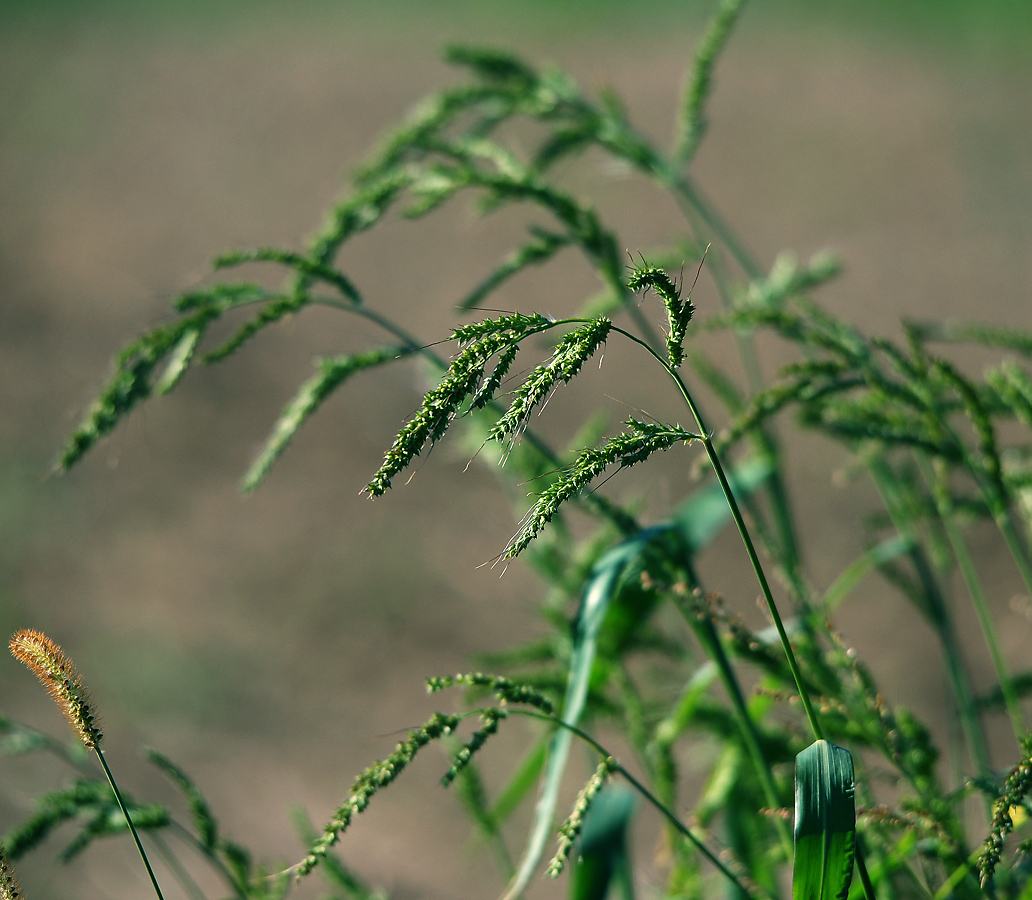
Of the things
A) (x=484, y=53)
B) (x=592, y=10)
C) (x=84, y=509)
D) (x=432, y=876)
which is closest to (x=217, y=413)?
(x=84, y=509)

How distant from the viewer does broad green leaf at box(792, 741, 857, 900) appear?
566 millimetres

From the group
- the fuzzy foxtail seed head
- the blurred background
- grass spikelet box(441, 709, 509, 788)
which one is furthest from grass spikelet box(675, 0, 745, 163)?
the fuzzy foxtail seed head

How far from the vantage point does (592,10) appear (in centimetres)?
731

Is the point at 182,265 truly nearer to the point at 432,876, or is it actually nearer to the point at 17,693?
the point at 17,693

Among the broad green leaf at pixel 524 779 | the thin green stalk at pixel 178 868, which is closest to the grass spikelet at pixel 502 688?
the thin green stalk at pixel 178 868

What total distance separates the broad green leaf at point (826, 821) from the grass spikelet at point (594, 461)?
8.2 inches

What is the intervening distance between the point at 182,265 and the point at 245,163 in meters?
1.27

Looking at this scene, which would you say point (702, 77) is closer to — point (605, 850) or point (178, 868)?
point (605, 850)

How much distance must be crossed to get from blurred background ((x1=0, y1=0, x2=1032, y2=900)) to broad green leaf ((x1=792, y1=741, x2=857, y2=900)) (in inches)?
24.7

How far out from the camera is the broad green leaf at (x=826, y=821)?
0.57 meters

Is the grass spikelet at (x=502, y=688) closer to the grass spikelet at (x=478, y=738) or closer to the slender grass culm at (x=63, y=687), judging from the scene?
the grass spikelet at (x=478, y=738)

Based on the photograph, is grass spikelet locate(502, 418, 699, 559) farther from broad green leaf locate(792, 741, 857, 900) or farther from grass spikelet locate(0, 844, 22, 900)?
grass spikelet locate(0, 844, 22, 900)

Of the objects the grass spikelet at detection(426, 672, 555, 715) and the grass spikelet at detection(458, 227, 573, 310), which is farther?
the grass spikelet at detection(458, 227, 573, 310)

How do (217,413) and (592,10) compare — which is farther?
(592,10)
